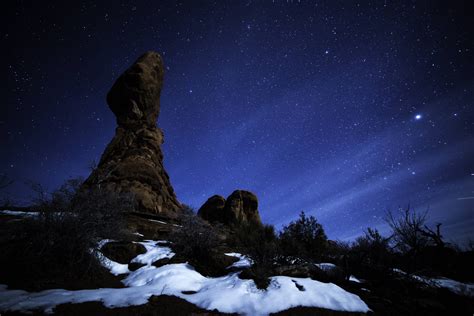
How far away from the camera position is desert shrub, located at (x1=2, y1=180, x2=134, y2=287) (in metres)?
6.95

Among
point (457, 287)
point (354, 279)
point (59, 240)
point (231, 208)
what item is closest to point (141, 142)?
point (231, 208)

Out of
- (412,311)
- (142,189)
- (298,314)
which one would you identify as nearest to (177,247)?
(298,314)

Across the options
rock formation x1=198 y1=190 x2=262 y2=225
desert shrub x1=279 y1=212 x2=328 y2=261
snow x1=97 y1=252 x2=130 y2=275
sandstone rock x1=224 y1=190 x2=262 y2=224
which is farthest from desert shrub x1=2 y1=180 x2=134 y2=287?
rock formation x1=198 y1=190 x2=262 y2=225

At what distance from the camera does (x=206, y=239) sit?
10156 mm

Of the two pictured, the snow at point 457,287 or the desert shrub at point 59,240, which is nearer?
the desert shrub at point 59,240

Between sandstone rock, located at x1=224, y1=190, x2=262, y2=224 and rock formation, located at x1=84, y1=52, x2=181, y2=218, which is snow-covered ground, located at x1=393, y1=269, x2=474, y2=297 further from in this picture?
sandstone rock, located at x1=224, y1=190, x2=262, y2=224

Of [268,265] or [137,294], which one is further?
[268,265]

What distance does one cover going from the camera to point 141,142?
2939 cm

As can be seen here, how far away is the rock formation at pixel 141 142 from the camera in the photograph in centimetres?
2377

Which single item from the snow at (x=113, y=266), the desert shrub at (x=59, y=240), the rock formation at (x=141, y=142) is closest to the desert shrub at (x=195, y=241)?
the snow at (x=113, y=266)

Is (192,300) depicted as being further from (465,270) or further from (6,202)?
(465,270)

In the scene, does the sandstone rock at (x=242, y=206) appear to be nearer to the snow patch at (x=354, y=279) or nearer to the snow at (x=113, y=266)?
the snow at (x=113, y=266)

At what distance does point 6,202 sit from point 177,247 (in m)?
7.35

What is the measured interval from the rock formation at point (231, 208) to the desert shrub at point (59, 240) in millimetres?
27807
